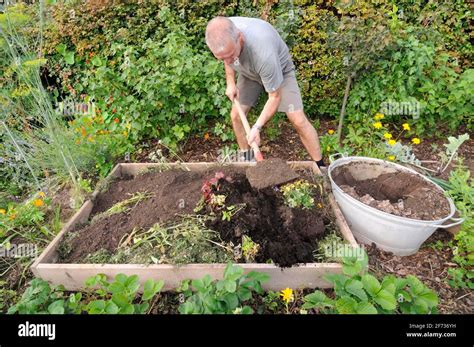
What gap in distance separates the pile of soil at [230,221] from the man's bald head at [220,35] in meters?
1.18

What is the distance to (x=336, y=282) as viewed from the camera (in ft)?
6.29

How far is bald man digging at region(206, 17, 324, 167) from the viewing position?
2.57 metres

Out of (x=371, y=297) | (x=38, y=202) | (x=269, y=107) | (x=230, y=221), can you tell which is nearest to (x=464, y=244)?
(x=371, y=297)

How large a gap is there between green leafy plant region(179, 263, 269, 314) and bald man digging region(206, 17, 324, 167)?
4.81 feet

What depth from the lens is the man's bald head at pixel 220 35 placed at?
2.50m

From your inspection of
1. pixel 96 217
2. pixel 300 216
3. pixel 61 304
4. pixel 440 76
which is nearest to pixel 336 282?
pixel 300 216

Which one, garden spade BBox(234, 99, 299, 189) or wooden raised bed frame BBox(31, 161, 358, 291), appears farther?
garden spade BBox(234, 99, 299, 189)

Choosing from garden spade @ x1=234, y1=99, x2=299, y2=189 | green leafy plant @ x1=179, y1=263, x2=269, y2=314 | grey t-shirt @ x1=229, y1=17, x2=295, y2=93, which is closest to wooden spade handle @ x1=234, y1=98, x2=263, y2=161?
garden spade @ x1=234, y1=99, x2=299, y2=189

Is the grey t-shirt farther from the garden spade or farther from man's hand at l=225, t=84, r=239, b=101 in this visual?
the garden spade

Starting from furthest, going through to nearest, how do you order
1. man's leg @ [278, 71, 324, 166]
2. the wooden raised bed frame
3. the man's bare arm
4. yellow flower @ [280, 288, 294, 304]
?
man's leg @ [278, 71, 324, 166], the man's bare arm, the wooden raised bed frame, yellow flower @ [280, 288, 294, 304]

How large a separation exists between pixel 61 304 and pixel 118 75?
2.93 meters

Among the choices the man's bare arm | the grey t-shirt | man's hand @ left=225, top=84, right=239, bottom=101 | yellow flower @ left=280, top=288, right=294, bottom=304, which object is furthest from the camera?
man's hand @ left=225, top=84, right=239, bottom=101

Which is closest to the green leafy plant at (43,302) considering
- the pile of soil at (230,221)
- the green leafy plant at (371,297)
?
the pile of soil at (230,221)
